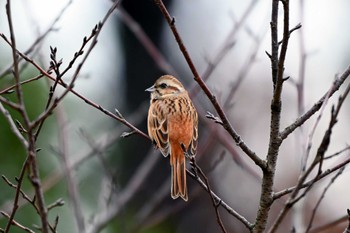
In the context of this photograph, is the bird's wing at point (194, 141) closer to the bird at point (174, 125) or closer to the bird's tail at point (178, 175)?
the bird at point (174, 125)

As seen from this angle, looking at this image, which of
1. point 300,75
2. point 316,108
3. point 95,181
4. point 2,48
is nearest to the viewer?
point 316,108

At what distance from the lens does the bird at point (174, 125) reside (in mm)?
4703

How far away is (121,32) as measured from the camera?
34.7 feet

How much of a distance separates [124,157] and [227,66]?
2.27 m

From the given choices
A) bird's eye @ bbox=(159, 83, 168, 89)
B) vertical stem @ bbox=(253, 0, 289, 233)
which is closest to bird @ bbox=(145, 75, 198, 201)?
bird's eye @ bbox=(159, 83, 168, 89)

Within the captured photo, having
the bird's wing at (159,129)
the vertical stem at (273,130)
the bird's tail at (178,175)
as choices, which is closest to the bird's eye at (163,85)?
the bird's wing at (159,129)

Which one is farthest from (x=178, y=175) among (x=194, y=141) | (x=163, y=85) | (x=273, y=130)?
(x=273, y=130)

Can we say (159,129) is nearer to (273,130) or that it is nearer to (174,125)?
(174,125)

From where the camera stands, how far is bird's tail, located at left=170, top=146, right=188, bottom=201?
4523 mm

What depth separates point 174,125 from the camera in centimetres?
511

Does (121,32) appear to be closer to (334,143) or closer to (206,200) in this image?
(206,200)

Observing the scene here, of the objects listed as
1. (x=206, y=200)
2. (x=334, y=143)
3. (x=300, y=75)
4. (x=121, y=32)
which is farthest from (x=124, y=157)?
(x=300, y=75)

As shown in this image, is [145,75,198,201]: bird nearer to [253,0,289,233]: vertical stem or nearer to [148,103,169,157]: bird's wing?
[148,103,169,157]: bird's wing

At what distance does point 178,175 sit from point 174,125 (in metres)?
0.60
